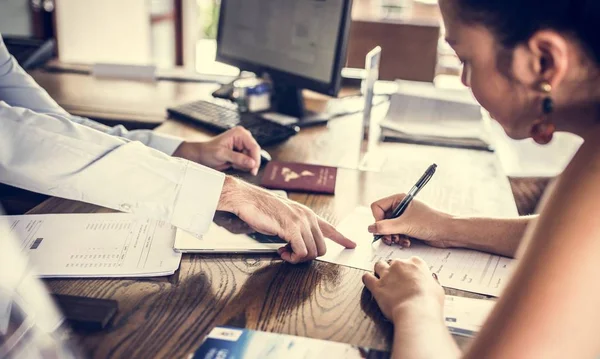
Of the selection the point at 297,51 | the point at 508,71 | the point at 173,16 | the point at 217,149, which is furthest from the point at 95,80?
the point at 173,16

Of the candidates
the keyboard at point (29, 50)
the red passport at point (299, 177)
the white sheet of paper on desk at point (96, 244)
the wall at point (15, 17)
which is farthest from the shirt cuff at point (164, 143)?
the wall at point (15, 17)

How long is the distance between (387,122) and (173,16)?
4138 mm

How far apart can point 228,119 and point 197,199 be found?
0.79 metres

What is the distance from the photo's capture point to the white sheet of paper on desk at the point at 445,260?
36.1 inches

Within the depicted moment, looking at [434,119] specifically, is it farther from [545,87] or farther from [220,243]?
[545,87]

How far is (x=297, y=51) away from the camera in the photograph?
1733 mm

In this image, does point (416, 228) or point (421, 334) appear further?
point (416, 228)

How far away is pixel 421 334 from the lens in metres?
0.72

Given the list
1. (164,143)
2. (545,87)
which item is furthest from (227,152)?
(545,87)

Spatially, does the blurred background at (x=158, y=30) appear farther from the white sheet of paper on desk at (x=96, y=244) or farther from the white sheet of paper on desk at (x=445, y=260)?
the white sheet of paper on desk at (x=96, y=244)

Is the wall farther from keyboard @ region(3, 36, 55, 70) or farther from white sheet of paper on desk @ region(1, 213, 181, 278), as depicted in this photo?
white sheet of paper on desk @ region(1, 213, 181, 278)

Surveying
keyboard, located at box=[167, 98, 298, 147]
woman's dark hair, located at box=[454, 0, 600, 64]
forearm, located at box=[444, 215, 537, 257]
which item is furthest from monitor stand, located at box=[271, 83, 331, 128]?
woman's dark hair, located at box=[454, 0, 600, 64]

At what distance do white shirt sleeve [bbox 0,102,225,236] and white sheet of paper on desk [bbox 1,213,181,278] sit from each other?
0.16 feet

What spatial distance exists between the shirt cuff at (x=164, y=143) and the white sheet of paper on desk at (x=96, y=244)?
0.33 metres
